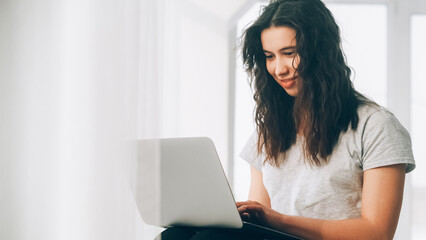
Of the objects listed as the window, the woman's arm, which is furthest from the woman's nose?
the window

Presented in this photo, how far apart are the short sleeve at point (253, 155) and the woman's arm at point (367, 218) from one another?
308 millimetres

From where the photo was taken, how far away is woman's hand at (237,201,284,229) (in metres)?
0.83

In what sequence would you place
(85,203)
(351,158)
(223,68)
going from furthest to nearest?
(223,68) → (351,158) → (85,203)

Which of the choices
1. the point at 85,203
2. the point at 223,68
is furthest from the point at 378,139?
the point at 223,68

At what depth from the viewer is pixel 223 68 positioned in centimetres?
206

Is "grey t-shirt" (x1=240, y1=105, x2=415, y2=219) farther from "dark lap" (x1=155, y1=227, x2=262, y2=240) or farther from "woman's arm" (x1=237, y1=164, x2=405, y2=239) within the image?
"dark lap" (x1=155, y1=227, x2=262, y2=240)

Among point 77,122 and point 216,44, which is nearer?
point 77,122

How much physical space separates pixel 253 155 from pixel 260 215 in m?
0.34

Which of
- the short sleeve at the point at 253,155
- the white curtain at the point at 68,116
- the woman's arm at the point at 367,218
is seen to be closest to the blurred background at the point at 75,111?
the white curtain at the point at 68,116

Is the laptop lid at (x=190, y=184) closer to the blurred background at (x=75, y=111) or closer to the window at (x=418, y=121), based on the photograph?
the blurred background at (x=75, y=111)

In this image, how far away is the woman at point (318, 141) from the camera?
2.74ft

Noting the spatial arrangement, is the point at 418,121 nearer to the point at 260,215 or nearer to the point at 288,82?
the point at 288,82

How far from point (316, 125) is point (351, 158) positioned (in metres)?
0.11

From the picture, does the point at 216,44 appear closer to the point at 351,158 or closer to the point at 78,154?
the point at 351,158
